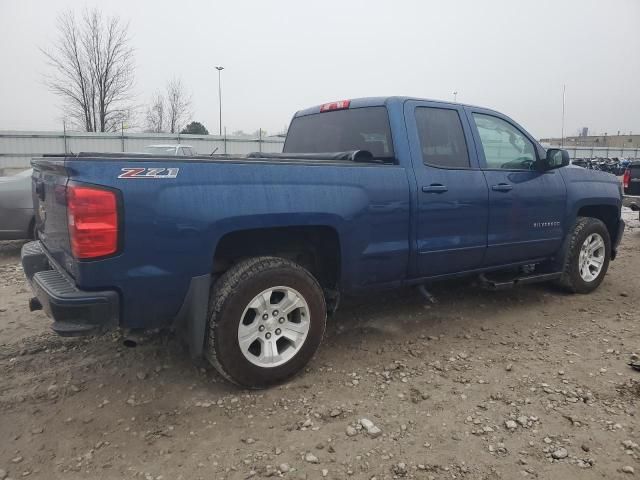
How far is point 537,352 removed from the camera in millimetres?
3736

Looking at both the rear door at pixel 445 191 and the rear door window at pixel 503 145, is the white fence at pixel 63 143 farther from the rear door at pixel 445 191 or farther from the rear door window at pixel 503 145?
the rear door at pixel 445 191

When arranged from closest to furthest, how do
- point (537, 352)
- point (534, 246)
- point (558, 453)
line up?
point (558, 453) → point (537, 352) → point (534, 246)

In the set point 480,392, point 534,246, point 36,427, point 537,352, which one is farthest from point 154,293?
point 534,246

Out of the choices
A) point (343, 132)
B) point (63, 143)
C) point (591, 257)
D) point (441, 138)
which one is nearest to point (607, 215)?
point (591, 257)

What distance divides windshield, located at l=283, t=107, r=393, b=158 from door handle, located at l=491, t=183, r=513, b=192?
104 cm

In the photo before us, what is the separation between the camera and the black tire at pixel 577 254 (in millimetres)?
4934

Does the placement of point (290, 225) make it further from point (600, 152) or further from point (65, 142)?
point (600, 152)

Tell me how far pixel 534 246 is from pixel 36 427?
4.12m

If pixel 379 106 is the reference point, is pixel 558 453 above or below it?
below

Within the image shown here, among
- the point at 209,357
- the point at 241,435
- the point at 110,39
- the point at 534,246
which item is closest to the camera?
the point at 241,435

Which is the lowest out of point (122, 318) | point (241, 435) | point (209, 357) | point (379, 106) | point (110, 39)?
point (241, 435)

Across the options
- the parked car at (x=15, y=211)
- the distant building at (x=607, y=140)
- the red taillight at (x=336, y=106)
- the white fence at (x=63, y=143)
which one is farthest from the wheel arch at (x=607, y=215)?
the distant building at (x=607, y=140)

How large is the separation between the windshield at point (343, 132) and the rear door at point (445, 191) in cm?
21

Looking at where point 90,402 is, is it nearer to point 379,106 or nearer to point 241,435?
point 241,435
